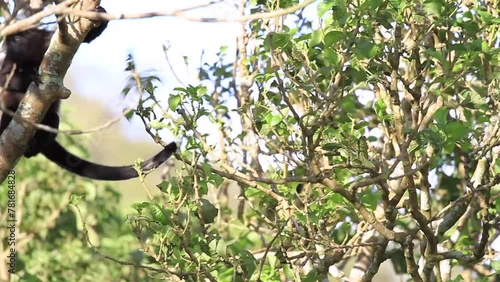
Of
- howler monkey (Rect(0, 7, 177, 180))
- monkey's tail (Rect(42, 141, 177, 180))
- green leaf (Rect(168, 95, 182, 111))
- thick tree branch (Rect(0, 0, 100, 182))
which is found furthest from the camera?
howler monkey (Rect(0, 7, 177, 180))

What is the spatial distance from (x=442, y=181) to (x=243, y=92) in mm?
1206

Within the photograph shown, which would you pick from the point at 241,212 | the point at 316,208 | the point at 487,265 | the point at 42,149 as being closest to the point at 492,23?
the point at 316,208

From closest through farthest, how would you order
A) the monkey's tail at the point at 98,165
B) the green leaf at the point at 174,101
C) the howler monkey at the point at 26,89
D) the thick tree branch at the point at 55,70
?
the thick tree branch at the point at 55,70, the green leaf at the point at 174,101, the monkey's tail at the point at 98,165, the howler monkey at the point at 26,89

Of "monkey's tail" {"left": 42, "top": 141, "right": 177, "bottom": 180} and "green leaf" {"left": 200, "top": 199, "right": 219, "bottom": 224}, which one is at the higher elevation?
"monkey's tail" {"left": 42, "top": 141, "right": 177, "bottom": 180}

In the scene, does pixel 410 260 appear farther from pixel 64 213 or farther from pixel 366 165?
pixel 64 213

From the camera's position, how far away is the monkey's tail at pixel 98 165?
3.43 m

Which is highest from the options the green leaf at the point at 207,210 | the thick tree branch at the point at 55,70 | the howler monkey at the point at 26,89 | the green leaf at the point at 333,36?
the howler monkey at the point at 26,89

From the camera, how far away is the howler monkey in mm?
3926

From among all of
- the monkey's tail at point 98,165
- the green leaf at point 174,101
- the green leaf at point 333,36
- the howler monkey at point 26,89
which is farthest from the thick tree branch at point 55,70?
the howler monkey at point 26,89

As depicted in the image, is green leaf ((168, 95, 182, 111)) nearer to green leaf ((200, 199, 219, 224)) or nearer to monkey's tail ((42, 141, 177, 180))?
monkey's tail ((42, 141, 177, 180))

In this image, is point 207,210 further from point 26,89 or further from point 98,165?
point 26,89

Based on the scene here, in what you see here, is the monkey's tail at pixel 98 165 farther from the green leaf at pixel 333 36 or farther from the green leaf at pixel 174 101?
the green leaf at pixel 333 36

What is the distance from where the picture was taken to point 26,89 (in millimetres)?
4121

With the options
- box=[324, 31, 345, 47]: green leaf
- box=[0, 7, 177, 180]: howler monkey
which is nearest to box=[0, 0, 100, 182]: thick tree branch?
box=[324, 31, 345, 47]: green leaf
